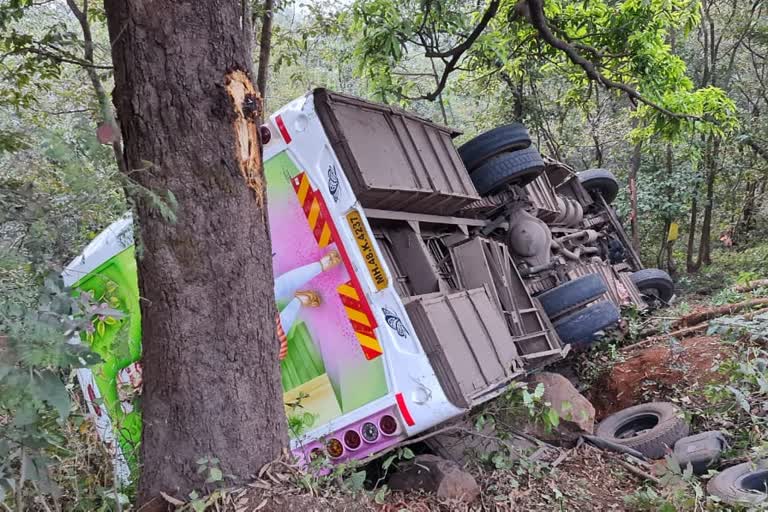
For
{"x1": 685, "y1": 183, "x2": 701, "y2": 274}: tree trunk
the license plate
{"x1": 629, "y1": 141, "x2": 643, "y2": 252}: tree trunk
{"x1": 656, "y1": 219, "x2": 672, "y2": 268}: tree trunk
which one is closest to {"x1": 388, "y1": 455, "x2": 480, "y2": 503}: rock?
the license plate

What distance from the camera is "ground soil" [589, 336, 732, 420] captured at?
18.2 ft

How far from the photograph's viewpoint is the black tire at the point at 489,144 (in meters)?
5.68

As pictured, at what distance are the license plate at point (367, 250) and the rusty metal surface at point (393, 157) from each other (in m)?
0.16

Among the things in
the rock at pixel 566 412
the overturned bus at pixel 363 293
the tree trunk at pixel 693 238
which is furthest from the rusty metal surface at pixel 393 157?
the tree trunk at pixel 693 238

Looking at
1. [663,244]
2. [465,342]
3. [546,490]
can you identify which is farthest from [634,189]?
[465,342]

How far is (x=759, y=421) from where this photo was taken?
14.1 feet

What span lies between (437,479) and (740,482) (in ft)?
5.84

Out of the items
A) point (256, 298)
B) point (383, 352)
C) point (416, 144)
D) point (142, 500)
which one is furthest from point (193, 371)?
point (416, 144)

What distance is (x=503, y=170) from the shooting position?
18.6ft

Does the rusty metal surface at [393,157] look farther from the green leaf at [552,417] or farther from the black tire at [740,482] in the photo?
the black tire at [740,482]

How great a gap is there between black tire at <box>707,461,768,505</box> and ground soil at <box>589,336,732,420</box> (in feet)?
5.61

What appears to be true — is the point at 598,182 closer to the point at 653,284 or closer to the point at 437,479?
the point at 653,284

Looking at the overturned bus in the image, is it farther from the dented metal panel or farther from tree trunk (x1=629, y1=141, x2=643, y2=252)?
tree trunk (x1=629, y1=141, x2=643, y2=252)

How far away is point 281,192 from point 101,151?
5.92 feet
